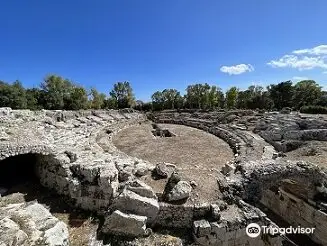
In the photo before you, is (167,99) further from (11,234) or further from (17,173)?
(11,234)

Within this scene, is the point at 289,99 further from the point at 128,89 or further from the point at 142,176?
the point at 142,176

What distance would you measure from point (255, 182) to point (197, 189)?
297 cm

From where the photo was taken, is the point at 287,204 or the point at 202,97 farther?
the point at 202,97

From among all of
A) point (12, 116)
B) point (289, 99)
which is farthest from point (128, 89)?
point (12, 116)

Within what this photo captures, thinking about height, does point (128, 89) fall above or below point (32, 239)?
above

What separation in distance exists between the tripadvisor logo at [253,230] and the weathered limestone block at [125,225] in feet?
11.9

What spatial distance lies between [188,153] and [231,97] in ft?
151

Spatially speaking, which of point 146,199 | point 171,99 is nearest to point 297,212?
point 146,199

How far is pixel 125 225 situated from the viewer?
8.16 meters

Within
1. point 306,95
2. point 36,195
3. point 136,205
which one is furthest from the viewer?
point 306,95

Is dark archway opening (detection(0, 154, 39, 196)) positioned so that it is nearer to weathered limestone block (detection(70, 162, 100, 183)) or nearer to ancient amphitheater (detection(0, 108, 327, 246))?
ancient amphitheater (detection(0, 108, 327, 246))

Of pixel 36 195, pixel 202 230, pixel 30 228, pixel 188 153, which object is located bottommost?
pixel 202 230

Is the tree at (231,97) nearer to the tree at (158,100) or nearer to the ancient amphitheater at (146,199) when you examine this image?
the tree at (158,100)

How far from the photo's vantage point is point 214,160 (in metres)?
17.3
